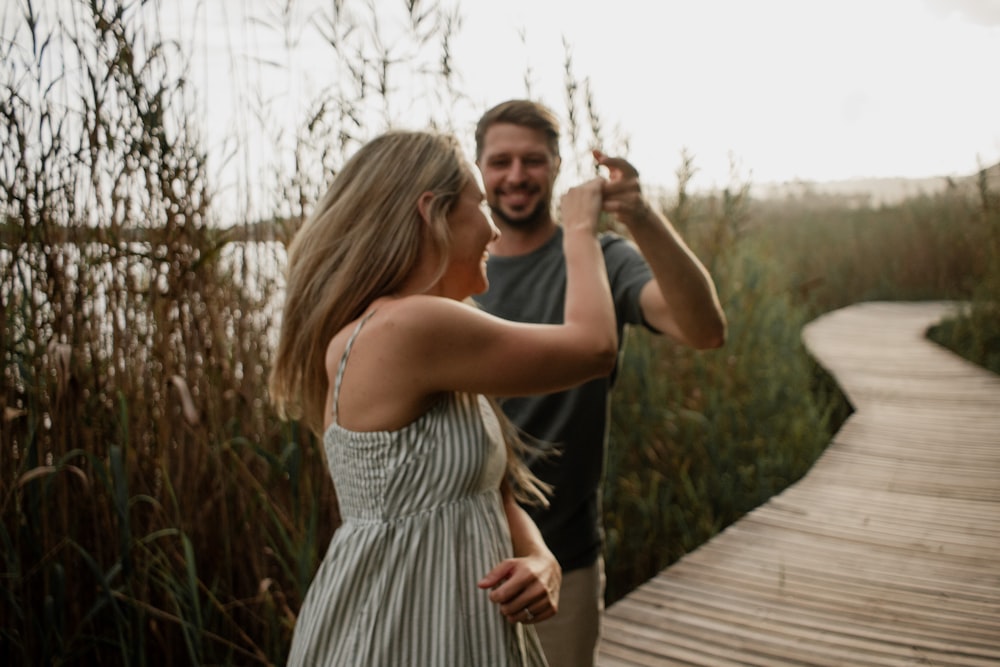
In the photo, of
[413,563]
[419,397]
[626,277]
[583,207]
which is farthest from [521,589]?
[626,277]

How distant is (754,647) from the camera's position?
2.57 m

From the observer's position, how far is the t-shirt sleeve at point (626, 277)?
1.99m

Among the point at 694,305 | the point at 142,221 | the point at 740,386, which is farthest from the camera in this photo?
the point at 740,386

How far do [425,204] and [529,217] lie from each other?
2.92ft

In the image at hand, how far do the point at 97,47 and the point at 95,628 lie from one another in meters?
1.38

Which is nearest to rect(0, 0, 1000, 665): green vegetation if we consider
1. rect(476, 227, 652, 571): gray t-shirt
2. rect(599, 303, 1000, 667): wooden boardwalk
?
rect(476, 227, 652, 571): gray t-shirt

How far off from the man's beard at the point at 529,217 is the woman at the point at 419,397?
2.64ft

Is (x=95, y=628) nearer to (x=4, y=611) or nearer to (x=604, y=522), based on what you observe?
(x=4, y=611)

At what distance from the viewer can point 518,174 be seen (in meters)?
2.05

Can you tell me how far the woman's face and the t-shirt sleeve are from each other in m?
0.76

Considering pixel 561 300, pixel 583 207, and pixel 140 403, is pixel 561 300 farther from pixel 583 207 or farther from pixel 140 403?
pixel 140 403

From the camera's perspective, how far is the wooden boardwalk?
2.57 metres

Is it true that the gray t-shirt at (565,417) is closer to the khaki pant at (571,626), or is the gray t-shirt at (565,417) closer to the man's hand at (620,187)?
the khaki pant at (571,626)

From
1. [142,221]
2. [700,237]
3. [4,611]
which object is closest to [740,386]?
[700,237]
